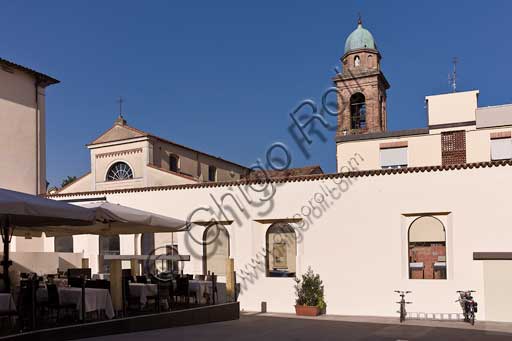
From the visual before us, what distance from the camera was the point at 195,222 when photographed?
19.1 metres

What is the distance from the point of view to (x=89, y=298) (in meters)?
11.5

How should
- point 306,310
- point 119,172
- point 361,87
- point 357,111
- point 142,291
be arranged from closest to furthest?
point 142,291, point 306,310, point 119,172, point 357,111, point 361,87

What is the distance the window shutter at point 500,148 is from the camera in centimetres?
2783

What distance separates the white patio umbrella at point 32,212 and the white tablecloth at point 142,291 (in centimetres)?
238

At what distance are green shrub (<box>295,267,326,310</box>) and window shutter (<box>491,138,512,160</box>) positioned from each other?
49.6 feet

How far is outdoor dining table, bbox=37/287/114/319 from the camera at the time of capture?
37.1 ft

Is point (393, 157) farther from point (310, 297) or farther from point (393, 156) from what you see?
point (310, 297)

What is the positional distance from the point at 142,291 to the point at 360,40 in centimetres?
3111

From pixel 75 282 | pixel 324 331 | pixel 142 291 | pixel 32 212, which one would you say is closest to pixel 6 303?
pixel 32 212

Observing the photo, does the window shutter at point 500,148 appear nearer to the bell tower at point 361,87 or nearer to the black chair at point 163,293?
the bell tower at point 361,87

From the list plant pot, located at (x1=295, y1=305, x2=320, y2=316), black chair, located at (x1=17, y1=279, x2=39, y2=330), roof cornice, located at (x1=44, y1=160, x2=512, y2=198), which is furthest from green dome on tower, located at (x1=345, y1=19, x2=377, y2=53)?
black chair, located at (x1=17, y1=279, x2=39, y2=330)

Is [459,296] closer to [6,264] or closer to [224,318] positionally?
[224,318]

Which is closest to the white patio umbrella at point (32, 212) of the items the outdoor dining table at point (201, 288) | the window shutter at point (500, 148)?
the outdoor dining table at point (201, 288)

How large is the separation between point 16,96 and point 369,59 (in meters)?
26.1
